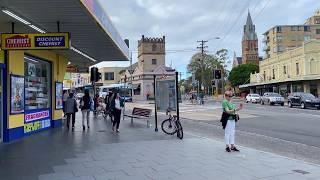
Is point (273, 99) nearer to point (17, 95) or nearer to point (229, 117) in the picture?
point (17, 95)

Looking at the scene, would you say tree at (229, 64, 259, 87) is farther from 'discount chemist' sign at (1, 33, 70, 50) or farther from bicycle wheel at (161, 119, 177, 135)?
'discount chemist' sign at (1, 33, 70, 50)

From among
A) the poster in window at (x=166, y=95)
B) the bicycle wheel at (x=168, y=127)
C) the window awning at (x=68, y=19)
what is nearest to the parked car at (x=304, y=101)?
the poster in window at (x=166, y=95)

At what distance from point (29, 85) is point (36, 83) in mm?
988

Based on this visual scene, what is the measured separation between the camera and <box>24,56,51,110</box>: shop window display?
16.5 metres

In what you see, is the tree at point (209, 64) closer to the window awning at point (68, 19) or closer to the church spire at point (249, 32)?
the church spire at point (249, 32)

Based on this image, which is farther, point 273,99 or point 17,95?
point 273,99

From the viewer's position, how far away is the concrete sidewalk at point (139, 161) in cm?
848

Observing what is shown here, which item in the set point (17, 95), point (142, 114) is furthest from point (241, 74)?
point (17, 95)

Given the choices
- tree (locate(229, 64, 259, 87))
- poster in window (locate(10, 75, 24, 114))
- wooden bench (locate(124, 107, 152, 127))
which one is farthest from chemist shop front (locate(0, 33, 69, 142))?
tree (locate(229, 64, 259, 87))

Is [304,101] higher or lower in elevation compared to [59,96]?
lower

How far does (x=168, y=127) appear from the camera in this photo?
54.6 feet

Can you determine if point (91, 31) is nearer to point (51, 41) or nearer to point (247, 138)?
point (51, 41)

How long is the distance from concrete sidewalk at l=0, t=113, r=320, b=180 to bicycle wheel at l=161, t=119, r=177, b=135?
1800 millimetres

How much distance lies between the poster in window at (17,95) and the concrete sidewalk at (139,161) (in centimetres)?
120
